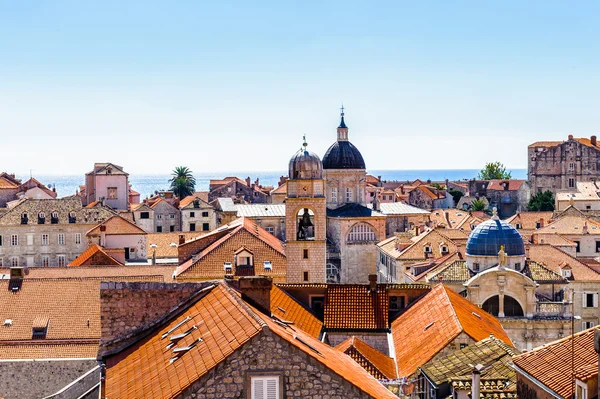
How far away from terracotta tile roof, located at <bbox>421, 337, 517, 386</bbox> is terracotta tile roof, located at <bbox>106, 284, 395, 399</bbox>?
148 inches

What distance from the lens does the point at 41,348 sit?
101 feet

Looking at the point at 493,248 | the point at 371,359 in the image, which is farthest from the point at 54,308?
the point at 493,248

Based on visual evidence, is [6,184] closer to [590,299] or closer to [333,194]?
[333,194]

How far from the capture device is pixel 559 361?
15938 millimetres

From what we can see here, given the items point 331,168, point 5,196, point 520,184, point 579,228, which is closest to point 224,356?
point 331,168

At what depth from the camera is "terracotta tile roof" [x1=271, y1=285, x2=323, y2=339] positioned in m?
27.1

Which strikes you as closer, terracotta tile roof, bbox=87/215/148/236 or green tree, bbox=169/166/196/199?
terracotta tile roof, bbox=87/215/148/236

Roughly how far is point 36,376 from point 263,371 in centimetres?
1775

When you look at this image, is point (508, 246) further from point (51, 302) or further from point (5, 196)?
point (5, 196)

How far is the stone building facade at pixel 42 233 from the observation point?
211 feet

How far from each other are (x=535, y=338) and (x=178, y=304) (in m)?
23.4

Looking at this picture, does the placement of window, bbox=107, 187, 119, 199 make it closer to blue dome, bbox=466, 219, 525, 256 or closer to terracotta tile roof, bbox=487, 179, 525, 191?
blue dome, bbox=466, 219, 525, 256

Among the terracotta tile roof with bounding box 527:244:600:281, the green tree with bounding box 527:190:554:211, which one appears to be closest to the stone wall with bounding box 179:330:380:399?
the terracotta tile roof with bounding box 527:244:600:281

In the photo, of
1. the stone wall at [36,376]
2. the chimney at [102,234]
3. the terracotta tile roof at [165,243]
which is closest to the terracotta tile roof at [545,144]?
the terracotta tile roof at [165,243]
